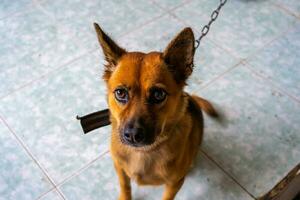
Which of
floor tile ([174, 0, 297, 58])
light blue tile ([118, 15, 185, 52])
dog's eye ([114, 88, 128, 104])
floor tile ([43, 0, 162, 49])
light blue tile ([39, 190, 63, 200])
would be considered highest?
dog's eye ([114, 88, 128, 104])

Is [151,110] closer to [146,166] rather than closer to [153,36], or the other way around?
[146,166]

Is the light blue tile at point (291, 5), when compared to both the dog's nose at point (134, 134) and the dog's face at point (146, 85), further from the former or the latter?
the dog's nose at point (134, 134)

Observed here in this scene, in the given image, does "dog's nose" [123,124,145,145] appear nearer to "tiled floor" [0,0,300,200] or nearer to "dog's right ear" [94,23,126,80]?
"dog's right ear" [94,23,126,80]

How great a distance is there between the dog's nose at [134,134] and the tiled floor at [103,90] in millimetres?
604

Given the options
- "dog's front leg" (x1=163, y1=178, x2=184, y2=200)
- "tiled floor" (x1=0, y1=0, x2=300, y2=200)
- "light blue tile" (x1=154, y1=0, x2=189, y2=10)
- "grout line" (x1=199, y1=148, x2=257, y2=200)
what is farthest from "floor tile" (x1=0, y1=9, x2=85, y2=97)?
"dog's front leg" (x1=163, y1=178, x2=184, y2=200)

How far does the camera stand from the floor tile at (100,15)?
2.62m

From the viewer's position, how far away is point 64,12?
108 inches

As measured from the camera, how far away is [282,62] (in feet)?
8.03

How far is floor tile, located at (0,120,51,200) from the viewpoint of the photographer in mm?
1838

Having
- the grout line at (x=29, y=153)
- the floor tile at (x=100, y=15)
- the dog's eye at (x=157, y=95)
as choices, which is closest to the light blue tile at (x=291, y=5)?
the floor tile at (x=100, y=15)

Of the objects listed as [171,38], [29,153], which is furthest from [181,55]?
[171,38]

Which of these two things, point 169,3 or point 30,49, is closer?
point 30,49

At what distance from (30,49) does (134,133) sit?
148cm

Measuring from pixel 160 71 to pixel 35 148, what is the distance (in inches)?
38.9
